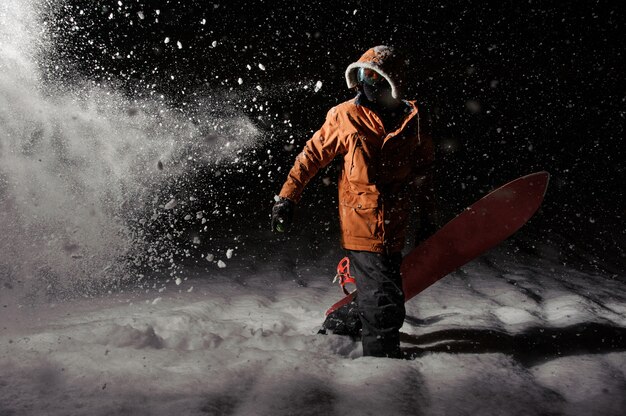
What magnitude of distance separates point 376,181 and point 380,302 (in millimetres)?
652

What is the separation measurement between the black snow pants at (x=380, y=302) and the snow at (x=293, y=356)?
0.15m

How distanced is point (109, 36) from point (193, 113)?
2358 millimetres

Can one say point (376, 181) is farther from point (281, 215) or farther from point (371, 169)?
point (281, 215)

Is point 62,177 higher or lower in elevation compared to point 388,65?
higher

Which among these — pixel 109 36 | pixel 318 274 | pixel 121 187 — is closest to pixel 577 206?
pixel 318 274

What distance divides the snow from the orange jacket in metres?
0.67

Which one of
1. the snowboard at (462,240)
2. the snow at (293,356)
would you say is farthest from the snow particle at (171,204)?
the snowboard at (462,240)

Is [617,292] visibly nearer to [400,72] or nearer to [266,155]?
[400,72]

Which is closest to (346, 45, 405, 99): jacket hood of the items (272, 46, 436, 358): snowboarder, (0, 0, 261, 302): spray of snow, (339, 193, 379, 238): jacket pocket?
(272, 46, 436, 358): snowboarder

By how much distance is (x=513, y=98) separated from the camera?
12.7m

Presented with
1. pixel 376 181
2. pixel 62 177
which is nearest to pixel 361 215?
pixel 376 181

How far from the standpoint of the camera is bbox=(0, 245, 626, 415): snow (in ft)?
6.05

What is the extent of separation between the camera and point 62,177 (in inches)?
196

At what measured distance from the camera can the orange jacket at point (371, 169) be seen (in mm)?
2453
